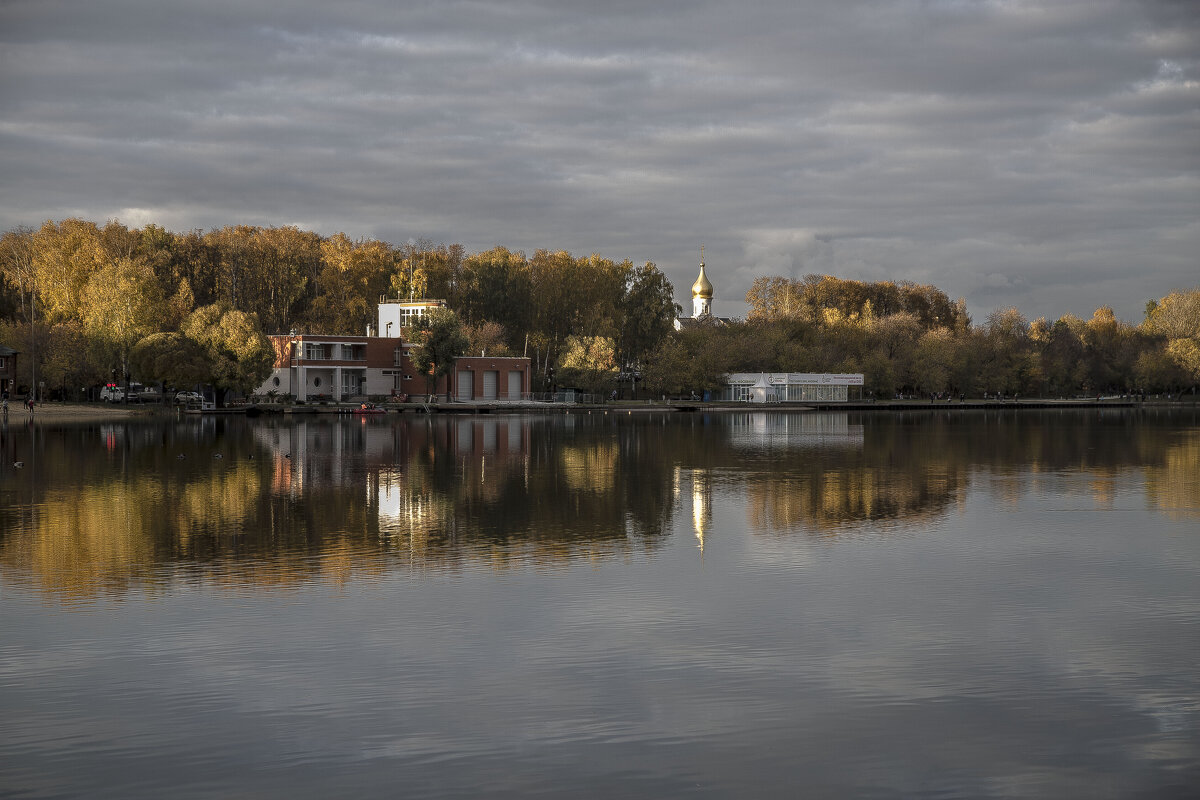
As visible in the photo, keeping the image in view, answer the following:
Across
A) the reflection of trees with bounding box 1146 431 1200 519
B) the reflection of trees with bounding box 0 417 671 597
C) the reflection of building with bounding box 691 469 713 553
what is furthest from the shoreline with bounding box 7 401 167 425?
the reflection of trees with bounding box 1146 431 1200 519

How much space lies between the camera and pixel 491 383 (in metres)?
111

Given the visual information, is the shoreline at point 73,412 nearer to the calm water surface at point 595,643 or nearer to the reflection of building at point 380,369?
the reflection of building at point 380,369

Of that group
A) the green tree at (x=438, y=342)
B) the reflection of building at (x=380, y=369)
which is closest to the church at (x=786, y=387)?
the reflection of building at (x=380, y=369)

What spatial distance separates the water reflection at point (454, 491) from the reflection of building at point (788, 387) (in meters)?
62.3

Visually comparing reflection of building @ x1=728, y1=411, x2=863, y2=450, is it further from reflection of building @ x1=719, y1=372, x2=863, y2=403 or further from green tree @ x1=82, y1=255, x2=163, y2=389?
green tree @ x1=82, y1=255, x2=163, y2=389

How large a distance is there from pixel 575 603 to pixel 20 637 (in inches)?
290

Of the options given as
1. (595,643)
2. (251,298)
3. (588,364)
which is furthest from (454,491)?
(251,298)

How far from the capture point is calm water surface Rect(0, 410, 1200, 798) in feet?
33.1

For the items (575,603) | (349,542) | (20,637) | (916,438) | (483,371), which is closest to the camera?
(20,637)

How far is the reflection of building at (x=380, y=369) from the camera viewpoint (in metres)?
103

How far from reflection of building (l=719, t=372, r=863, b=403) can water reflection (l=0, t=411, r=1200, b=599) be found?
6230 cm

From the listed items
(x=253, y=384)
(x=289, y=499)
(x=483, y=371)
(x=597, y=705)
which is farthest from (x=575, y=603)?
(x=483, y=371)

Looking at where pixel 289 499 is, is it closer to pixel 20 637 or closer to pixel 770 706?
pixel 20 637

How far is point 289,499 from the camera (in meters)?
29.8
